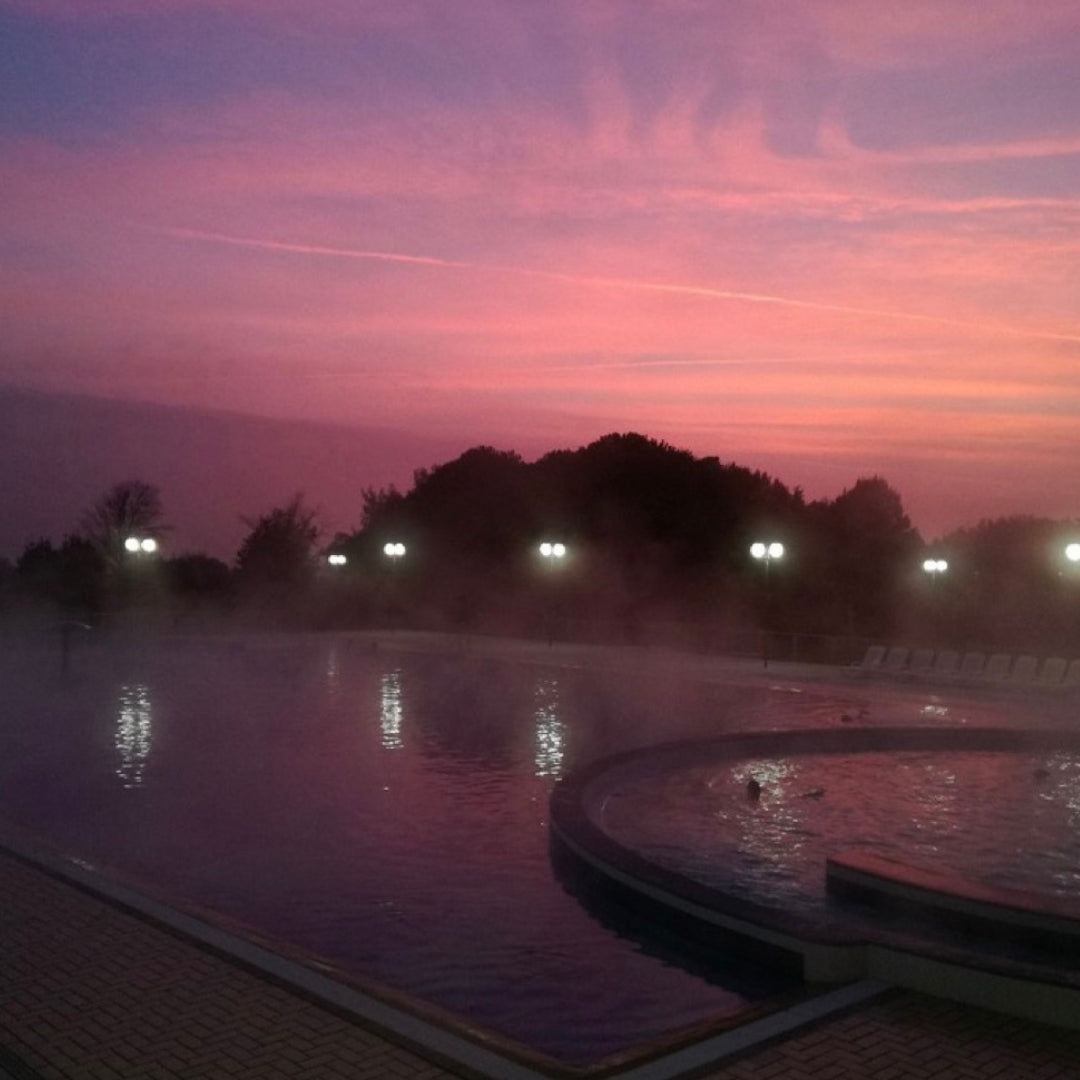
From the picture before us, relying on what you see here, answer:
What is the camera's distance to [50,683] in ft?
70.1

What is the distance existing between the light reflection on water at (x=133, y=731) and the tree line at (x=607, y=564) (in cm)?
1210

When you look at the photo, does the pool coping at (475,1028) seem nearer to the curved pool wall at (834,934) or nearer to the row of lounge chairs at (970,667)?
the curved pool wall at (834,934)

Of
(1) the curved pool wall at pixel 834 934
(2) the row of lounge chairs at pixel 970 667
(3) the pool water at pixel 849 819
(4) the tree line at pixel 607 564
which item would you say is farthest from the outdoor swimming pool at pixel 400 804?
(4) the tree line at pixel 607 564

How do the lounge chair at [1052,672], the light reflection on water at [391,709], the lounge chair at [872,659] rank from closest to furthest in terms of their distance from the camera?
1. the light reflection on water at [391,709]
2. the lounge chair at [1052,672]
3. the lounge chair at [872,659]

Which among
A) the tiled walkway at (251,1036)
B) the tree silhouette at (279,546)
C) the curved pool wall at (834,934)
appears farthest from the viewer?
the tree silhouette at (279,546)

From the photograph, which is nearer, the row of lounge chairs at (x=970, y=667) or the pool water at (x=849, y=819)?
the pool water at (x=849, y=819)

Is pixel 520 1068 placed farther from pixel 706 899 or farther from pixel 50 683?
pixel 50 683

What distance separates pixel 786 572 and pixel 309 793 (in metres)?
23.1

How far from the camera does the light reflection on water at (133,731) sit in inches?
488

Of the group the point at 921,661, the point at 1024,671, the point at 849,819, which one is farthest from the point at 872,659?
the point at 849,819

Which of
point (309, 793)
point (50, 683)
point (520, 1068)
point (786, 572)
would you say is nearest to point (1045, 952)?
point (520, 1068)

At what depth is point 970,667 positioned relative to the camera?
20.5 meters

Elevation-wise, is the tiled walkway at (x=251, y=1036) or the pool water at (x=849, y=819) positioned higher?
the tiled walkway at (x=251, y=1036)

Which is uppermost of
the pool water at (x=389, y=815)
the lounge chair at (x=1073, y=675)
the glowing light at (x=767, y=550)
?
the glowing light at (x=767, y=550)
